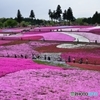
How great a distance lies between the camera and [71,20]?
142 metres

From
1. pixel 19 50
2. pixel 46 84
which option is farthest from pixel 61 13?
pixel 46 84

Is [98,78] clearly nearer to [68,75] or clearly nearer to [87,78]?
[87,78]

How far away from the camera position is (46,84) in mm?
17641

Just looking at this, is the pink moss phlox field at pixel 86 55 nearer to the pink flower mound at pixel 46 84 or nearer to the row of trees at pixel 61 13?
the pink flower mound at pixel 46 84

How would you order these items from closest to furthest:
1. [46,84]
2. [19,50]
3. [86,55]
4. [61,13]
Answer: [46,84] → [86,55] → [19,50] → [61,13]

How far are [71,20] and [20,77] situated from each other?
124202 millimetres

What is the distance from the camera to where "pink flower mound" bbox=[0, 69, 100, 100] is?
15.2 meters

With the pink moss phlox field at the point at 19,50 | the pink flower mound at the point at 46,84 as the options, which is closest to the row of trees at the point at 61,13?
the pink moss phlox field at the point at 19,50

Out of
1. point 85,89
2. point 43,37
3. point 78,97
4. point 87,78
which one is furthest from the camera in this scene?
point 43,37

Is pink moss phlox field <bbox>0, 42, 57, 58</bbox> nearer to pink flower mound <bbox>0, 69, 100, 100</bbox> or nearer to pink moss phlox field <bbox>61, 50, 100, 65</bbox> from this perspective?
pink moss phlox field <bbox>61, 50, 100, 65</bbox>

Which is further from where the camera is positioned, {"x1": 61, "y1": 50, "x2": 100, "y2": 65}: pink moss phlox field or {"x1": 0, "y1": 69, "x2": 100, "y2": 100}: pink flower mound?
{"x1": 61, "y1": 50, "x2": 100, "y2": 65}: pink moss phlox field

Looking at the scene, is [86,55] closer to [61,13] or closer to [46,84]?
[46,84]

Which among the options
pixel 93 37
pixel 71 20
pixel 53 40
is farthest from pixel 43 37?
pixel 71 20

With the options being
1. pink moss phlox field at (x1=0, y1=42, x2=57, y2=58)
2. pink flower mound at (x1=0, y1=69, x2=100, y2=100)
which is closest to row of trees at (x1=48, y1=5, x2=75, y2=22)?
pink moss phlox field at (x1=0, y1=42, x2=57, y2=58)
